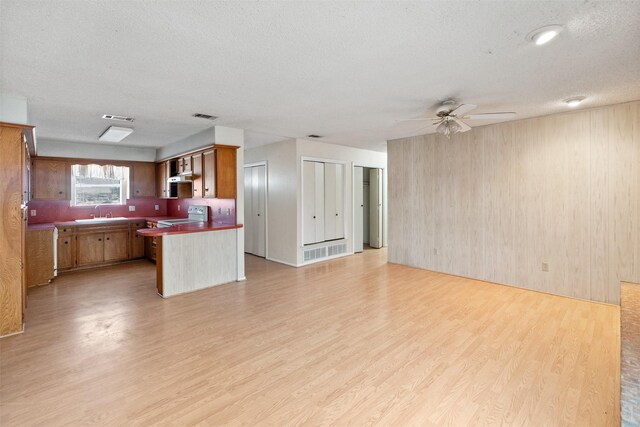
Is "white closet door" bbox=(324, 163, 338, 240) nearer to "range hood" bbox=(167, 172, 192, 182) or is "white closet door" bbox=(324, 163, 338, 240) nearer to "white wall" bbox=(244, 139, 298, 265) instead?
"white wall" bbox=(244, 139, 298, 265)

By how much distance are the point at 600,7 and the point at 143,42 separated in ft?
10.1

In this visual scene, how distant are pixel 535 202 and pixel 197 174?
5.46m

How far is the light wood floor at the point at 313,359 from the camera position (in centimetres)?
203

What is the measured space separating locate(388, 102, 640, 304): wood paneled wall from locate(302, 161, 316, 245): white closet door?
6.25 feet

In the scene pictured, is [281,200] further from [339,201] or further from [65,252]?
[65,252]

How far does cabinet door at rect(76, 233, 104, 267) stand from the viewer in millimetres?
5809

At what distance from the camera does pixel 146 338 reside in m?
3.04

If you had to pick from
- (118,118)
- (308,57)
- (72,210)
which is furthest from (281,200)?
(72,210)

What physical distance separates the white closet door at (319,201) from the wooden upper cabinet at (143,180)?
12.9 ft

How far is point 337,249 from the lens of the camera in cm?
699

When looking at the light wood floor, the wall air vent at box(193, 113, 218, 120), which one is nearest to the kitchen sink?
the light wood floor

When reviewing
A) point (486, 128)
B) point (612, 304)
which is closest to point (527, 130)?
point (486, 128)

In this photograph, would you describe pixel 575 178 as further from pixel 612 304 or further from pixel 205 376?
pixel 205 376

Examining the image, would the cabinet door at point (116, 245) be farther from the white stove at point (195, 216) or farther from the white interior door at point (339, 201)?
the white interior door at point (339, 201)
